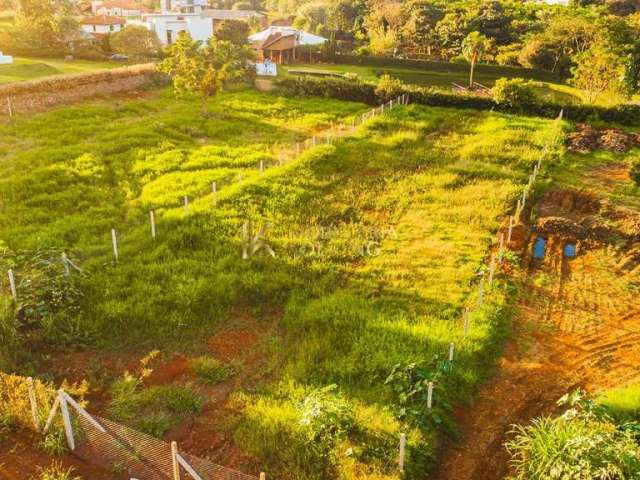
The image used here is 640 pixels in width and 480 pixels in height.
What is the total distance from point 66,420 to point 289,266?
26.2 feet

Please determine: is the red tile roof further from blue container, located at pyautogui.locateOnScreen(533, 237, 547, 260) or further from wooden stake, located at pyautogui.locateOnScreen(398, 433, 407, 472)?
wooden stake, located at pyautogui.locateOnScreen(398, 433, 407, 472)

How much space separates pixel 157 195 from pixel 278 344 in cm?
1079

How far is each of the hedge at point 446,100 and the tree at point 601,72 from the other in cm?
420

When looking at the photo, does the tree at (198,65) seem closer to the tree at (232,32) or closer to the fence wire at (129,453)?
the tree at (232,32)

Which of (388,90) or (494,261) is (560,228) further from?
(388,90)

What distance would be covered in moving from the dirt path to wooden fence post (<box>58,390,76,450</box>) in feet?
19.7

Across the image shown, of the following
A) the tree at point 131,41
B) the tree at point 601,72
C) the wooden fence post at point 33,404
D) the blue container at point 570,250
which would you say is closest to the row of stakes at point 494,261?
the blue container at point 570,250

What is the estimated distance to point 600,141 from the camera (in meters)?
30.3

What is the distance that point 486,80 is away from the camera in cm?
5672

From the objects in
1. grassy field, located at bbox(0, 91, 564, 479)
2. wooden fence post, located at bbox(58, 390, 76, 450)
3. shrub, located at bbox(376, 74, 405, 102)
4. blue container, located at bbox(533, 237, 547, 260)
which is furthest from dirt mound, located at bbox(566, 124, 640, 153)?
wooden fence post, located at bbox(58, 390, 76, 450)

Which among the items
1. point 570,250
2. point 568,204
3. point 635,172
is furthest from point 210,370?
point 635,172

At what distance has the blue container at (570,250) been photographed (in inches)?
689

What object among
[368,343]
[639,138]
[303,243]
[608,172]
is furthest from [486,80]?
[368,343]

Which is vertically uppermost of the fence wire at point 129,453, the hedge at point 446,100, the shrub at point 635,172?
the hedge at point 446,100
